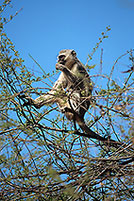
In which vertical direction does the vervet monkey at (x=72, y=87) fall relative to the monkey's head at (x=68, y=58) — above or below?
below

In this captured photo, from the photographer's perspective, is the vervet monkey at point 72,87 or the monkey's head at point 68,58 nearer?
the vervet monkey at point 72,87

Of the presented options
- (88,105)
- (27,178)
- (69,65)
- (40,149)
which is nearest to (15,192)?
(27,178)

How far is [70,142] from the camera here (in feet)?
15.9

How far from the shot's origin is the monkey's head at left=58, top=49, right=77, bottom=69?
605cm

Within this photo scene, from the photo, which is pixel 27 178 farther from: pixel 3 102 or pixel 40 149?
pixel 3 102

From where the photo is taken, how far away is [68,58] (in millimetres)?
6062

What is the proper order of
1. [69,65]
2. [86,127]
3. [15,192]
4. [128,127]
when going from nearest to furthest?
[128,127] → [15,192] → [86,127] → [69,65]

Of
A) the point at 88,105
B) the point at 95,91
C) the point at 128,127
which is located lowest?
the point at 128,127

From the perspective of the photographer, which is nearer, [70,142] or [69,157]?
[69,157]

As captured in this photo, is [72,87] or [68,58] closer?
[72,87]

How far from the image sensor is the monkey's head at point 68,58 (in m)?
6.05

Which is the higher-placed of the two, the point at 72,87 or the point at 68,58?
A: the point at 68,58

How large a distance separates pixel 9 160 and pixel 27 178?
345 mm

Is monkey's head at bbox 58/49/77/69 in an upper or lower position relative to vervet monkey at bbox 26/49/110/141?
upper
